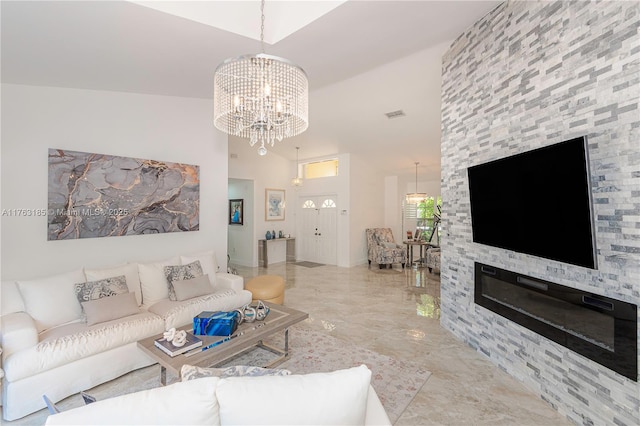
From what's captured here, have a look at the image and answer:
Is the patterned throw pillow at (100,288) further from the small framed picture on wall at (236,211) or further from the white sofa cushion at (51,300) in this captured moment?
the small framed picture on wall at (236,211)

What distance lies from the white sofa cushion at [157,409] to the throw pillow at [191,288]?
2.60 m

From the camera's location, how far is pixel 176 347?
2205 mm

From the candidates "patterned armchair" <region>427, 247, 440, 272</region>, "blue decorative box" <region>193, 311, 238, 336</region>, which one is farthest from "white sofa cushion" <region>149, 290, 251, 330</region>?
"patterned armchair" <region>427, 247, 440, 272</region>

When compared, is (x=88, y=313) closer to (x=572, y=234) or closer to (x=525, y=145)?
(x=572, y=234)

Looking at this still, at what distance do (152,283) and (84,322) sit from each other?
73cm

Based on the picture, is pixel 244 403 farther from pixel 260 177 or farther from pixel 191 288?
pixel 260 177

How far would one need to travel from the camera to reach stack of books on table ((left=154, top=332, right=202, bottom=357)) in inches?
85.4

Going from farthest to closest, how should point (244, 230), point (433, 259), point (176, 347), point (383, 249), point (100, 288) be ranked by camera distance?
1. point (244, 230)
2. point (383, 249)
3. point (433, 259)
4. point (100, 288)
5. point (176, 347)

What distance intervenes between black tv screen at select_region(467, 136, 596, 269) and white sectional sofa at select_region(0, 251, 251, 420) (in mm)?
3007

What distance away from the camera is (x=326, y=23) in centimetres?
262

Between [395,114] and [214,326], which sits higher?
[395,114]

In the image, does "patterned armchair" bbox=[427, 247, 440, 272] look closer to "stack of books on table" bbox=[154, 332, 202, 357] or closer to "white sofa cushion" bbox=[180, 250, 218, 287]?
"white sofa cushion" bbox=[180, 250, 218, 287]

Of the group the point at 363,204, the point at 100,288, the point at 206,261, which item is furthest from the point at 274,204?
the point at 100,288

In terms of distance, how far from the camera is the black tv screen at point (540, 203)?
5.97ft
